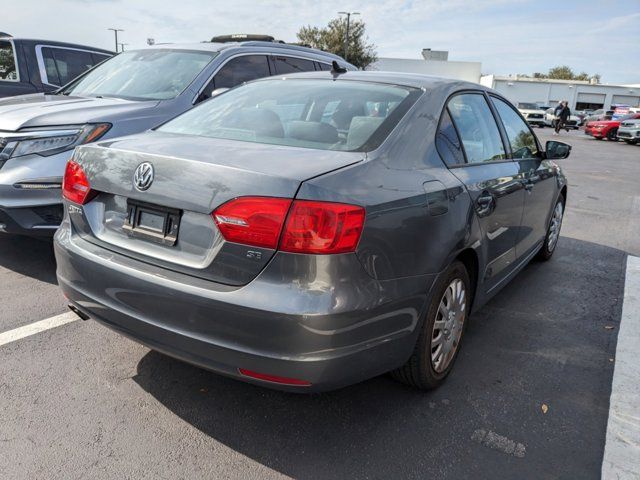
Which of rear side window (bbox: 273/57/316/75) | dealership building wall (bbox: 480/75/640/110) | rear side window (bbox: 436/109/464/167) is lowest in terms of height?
rear side window (bbox: 436/109/464/167)

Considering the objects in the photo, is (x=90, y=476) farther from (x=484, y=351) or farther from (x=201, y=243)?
(x=484, y=351)

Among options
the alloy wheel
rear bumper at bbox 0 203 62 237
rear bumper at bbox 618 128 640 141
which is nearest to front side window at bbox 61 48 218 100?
rear bumper at bbox 0 203 62 237

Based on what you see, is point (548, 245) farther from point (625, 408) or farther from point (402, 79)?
point (402, 79)

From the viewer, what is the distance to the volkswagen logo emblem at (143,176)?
7.65 feet

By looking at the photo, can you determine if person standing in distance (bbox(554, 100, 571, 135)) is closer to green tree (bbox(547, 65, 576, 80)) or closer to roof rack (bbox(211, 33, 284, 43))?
roof rack (bbox(211, 33, 284, 43))

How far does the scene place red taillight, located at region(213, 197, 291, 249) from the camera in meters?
2.06

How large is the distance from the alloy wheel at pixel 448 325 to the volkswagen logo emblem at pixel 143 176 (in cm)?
153

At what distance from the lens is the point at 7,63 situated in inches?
304

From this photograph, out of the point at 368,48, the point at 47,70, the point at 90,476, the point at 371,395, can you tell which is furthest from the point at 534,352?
the point at 368,48

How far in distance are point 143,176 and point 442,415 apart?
1869 mm

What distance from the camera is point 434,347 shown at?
289 cm

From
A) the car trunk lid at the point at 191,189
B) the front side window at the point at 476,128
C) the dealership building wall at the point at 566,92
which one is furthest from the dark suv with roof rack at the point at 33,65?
the dealership building wall at the point at 566,92

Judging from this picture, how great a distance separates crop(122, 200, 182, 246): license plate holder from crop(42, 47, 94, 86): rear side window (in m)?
6.55

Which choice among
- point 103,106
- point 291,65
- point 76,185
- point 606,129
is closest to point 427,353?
point 76,185
